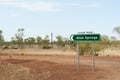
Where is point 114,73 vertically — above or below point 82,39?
below

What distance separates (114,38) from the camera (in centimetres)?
7975

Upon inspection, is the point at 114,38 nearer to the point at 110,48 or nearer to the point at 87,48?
the point at 110,48

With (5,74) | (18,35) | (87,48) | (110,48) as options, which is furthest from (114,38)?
(5,74)

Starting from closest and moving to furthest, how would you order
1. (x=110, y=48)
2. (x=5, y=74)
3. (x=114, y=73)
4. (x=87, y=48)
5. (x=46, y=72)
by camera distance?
(x=114, y=73) → (x=46, y=72) → (x=5, y=74) → (x=87, y=48) → (x=110, y=48)

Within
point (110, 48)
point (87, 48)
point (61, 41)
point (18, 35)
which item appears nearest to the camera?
point (87, 48)

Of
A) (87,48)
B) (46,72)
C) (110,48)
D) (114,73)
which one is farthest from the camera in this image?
(110,48)

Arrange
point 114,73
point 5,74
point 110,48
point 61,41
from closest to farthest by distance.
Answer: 1. point 114,73
2. point 5,74
3. point 110,48
4. point 61,41

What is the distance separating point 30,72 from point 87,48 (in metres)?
27.3

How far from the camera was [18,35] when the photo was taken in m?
79.8

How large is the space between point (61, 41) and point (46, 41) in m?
4.49

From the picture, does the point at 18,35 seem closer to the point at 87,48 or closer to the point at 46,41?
the point at 46,41

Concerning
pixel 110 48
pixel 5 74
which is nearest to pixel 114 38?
pixel 110 48

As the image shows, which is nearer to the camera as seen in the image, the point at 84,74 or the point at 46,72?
the point at 84,74

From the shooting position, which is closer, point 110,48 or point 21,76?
point 21,76
